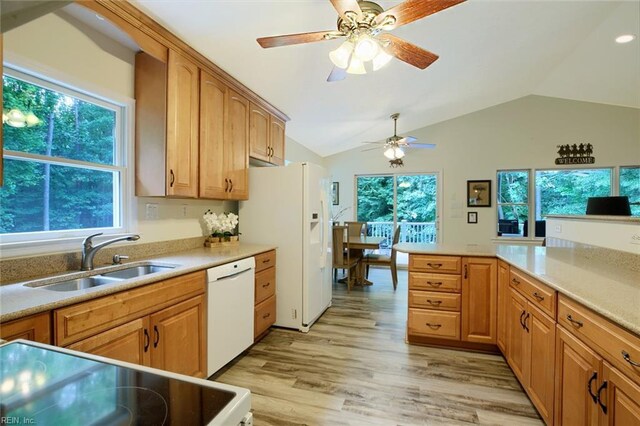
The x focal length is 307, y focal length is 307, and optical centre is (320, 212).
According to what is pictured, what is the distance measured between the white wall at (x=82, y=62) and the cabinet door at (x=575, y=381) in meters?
2.71

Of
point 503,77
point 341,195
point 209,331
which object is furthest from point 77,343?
point 341,195

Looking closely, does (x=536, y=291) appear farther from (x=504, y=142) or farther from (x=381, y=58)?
(x=504, y=142)

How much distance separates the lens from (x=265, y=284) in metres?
2.93

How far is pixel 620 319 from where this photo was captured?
3.52 ft

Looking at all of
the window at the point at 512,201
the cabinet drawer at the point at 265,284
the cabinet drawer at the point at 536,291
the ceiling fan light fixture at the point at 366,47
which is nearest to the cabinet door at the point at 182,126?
the cabinet drawer at the point at 265,284

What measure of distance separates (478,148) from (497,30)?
10.5ft

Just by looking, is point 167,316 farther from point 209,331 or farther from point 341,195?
point 341,195

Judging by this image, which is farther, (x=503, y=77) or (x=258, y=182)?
(x=503, y=77)

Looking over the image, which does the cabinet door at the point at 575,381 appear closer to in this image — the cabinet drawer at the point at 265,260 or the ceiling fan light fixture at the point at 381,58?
the ceiling fan light fixture at the point at 381,58

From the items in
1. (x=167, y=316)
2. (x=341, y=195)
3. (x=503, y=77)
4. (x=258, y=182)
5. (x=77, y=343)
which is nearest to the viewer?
(x=77, y=343)

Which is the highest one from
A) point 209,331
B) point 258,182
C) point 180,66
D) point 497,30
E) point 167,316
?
point 497,30

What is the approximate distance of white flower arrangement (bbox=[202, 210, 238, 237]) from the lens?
2924 millimetres

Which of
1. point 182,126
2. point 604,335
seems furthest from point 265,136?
point 604,335

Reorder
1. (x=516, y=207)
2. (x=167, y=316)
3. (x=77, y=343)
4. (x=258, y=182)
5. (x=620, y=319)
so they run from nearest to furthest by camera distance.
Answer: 1. (x=620, y=319)
2. (x=77, y=343)
3. (x=167, y=316)
4. (x=258, y=182)
5. (x=516, y=207)
